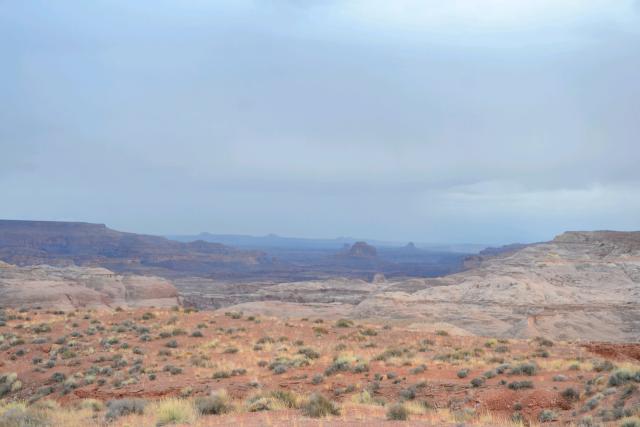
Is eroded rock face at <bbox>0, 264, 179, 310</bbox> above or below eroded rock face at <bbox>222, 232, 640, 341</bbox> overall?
below

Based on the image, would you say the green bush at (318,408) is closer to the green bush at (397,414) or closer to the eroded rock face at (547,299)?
the green bush at (397,414)

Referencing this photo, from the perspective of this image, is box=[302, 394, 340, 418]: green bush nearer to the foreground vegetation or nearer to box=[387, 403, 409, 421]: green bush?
the foreground vegetation

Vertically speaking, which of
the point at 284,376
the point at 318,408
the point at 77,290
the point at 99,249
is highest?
the point at 318,408

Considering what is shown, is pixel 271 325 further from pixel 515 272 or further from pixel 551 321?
pixel 515 272

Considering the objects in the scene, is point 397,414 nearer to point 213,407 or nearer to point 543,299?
point 213,407

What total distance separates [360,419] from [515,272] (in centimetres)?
5921

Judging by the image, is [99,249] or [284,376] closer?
[284,376]

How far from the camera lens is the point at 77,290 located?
5744 cm

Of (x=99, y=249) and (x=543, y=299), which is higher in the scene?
(x=543, y=299)

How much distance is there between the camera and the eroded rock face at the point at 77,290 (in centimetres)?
5175

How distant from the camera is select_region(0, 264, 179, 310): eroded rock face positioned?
51.8 meters

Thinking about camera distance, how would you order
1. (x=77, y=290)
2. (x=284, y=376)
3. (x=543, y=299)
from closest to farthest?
1. (x=284, y=376)
2. (x=543, y=299)
3. (x=77, y=290)

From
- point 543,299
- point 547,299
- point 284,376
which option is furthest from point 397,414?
point 547,299

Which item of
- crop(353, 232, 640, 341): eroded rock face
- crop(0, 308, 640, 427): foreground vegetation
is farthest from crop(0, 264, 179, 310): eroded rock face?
crop(353, 232, 640, 341): eroded rock face
